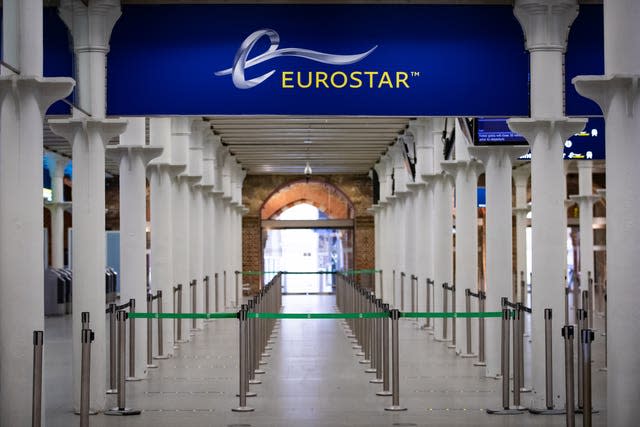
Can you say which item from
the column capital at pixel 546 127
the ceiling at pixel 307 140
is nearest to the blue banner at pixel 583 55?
the column capital at pixel 546 127

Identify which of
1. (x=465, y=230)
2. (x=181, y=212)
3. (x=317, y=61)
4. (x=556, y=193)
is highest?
(x=317, y=61)

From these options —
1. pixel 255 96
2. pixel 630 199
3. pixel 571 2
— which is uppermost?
pixel 571 2

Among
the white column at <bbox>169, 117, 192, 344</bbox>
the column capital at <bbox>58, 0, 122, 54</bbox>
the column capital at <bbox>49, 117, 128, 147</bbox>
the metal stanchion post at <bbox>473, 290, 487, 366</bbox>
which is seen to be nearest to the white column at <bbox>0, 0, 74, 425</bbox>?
the column capital at <bbox>49, 117, 128, 147</bbox>

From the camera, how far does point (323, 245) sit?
149 feet

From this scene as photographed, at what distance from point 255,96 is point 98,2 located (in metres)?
1.89

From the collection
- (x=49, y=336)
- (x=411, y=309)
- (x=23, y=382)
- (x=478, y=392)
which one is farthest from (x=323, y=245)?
(x=23, y=382)

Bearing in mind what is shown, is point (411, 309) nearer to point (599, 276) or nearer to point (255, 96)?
point (255, 96)

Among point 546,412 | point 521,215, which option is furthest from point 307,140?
point 546,412

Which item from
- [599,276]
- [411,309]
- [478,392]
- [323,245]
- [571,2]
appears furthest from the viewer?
[323,245]

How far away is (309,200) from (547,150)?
35595mm

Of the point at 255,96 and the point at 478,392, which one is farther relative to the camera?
the point at 478,392

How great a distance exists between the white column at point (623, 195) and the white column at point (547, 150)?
249cm

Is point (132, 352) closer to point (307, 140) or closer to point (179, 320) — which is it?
point (179, 320)

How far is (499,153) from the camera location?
44.7ft
